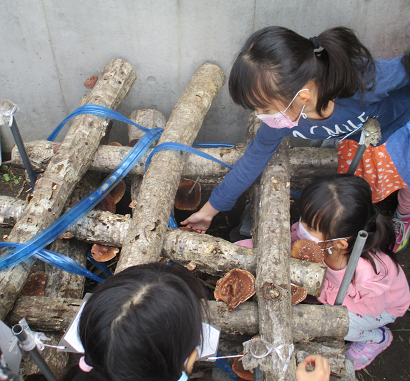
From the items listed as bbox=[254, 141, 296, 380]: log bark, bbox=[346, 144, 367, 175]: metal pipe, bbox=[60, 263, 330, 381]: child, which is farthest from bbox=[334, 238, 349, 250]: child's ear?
bbox=[60, 263, 330, 381]: child

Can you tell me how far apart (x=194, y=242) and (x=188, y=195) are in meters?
0.86

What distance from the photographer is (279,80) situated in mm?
1610

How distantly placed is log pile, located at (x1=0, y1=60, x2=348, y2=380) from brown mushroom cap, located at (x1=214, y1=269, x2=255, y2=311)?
0.16ft

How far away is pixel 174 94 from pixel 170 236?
1.97 metres

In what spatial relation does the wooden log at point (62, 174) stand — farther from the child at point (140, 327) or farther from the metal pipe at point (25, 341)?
the child at point (140, 327)

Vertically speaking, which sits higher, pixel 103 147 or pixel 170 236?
pixel 103 147

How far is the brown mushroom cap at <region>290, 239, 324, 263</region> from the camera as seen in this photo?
6.85ft

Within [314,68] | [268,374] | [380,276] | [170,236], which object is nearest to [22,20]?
[170,236]

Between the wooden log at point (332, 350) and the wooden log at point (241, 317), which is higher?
the wooden log at point (241, 317)

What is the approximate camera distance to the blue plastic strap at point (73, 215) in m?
1.88

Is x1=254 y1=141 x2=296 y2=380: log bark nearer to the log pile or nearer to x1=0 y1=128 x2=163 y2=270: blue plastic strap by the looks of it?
the log pile

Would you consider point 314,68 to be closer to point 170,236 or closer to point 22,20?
point 170,236

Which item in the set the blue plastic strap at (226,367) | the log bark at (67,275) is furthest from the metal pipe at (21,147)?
the blue plastic strap at (226,367)

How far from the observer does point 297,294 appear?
1888mm
